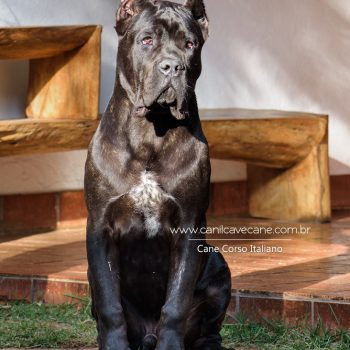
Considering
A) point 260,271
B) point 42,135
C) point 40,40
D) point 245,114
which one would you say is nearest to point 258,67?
point 245,114

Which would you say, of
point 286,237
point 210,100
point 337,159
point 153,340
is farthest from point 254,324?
point 337,159

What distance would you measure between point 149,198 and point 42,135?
7.86 ft

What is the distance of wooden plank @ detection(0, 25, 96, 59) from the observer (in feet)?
18.2

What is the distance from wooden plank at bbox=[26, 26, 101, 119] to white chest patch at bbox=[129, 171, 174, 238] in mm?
2491

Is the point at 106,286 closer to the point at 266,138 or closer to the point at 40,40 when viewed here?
the point at 40,40

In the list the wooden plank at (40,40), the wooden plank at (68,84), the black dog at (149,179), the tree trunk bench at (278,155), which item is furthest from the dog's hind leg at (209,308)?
the tree trunk bench at (278,155)

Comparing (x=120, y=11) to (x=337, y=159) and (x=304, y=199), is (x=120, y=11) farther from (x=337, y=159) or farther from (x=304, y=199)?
(x=337, y=159)

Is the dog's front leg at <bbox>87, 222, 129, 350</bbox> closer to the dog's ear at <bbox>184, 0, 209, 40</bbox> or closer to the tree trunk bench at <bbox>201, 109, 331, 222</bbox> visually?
the dog's ear at <bbox>184, 0, 209, 40</bbox>

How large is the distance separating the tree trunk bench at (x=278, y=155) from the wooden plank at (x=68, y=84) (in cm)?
85

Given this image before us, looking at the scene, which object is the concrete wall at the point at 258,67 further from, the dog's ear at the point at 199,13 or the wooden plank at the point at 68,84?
the dog's ear at the point at 199,13

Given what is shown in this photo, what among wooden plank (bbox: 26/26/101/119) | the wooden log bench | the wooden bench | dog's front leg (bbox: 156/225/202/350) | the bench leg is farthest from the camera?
the bench leg

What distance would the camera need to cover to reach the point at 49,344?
14.3 ft

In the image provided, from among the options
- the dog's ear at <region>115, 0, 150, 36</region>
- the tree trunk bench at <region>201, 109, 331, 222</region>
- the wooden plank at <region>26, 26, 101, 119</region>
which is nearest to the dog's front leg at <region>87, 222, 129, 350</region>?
the dog's ear at <region>115, 0, 150, 36</region>

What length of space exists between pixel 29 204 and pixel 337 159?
106 inches
